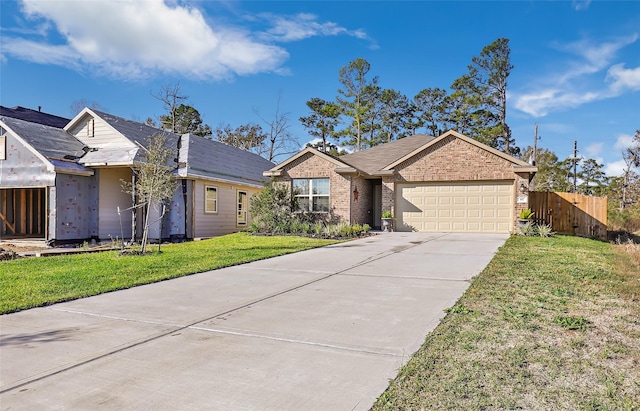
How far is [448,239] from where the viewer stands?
1488cm

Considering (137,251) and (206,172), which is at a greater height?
(206,172)

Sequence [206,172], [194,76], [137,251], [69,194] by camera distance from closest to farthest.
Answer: [137,251] → [69,194] → [206,172] → [194,76]

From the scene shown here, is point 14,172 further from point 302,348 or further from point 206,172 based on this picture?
point 302,348

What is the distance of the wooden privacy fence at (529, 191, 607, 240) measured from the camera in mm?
19484

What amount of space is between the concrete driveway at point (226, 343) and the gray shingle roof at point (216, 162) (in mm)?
11417

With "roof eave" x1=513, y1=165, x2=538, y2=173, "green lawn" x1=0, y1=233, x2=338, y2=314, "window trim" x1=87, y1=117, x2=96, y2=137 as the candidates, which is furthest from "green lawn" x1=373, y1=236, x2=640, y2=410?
"window trim" x1=87, y1=117, x2=96, y2=137

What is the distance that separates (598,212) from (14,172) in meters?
25.8

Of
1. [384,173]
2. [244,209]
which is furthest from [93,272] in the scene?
[244,209]

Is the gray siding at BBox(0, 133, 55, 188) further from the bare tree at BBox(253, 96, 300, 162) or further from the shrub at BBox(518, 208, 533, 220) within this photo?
the bare tree at BBox(253, 96, 300, 162)

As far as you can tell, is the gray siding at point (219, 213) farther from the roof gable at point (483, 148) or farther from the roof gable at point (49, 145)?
the roof gable at point (483, 148)

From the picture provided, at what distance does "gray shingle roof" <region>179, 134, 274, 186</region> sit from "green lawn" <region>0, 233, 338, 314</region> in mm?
6975

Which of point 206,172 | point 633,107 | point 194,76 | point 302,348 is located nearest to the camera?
point 302,348

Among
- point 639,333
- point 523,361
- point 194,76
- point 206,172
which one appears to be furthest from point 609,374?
point 194,76

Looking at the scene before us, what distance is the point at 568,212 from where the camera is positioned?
778 inches
